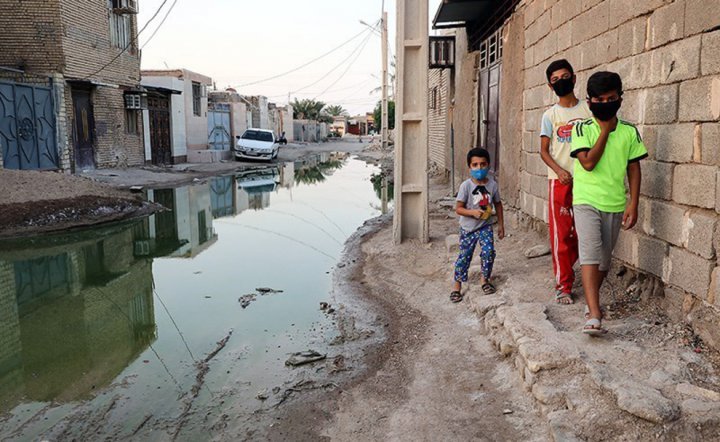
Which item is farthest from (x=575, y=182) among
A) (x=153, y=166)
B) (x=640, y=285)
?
(x=153, y=166)

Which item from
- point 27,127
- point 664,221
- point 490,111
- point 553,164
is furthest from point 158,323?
point 27,127

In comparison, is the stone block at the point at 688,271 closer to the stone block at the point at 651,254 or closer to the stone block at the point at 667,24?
the stone block at the point at 651,254

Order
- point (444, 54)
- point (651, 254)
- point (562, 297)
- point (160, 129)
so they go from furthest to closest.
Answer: point (160, 129)
point (444, 54)
point (562, 297)
point (651, 254)

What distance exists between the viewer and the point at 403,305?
5.75 metres

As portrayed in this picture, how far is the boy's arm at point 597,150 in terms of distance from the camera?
355cm

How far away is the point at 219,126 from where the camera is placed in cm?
3203

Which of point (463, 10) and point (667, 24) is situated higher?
point (463, 10)

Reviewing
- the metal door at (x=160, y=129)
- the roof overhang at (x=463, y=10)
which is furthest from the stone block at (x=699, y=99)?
the metal door at (x=160, y=129)

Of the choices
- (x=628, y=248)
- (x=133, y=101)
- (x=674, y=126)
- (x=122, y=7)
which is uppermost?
(x=122, y=7)

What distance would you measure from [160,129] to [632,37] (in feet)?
70.9

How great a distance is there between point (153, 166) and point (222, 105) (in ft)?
41.0

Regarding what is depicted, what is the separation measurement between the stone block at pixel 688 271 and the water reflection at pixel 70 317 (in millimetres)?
3851

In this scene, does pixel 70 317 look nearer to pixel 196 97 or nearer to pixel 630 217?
pixel 630 217

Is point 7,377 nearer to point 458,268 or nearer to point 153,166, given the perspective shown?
point 458,268
